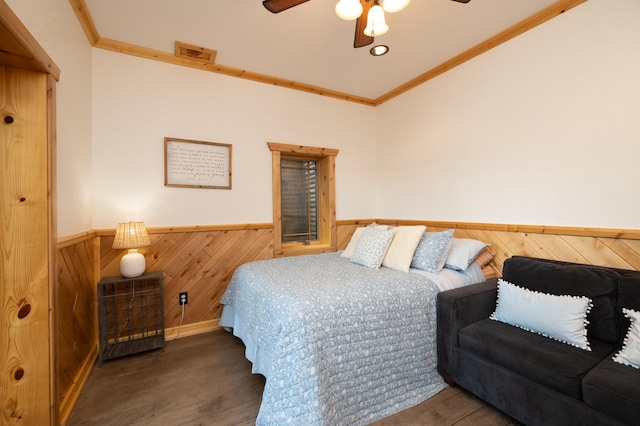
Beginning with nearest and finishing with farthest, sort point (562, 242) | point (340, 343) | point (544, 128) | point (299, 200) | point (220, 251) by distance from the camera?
point (340, 343)
point (562, 242)
point (544, 128)
point (220, 251)
point (299, 200)

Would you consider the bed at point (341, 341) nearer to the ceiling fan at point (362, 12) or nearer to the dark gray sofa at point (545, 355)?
the dark gray sofa at point (545, 355)

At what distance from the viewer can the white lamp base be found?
229 cm

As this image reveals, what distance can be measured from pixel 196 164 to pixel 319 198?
1.65 m

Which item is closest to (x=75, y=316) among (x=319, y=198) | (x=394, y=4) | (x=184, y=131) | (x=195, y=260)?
(x=195, y=260)

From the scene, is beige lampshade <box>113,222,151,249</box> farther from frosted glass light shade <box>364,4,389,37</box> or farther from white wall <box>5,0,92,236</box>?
frosted glass light shade <box>364,4,389,37</box>

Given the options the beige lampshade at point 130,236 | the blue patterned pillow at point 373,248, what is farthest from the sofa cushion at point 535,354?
the beige lampshade at point 130,236

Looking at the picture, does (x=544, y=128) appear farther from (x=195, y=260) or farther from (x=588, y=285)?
(x=195, y=260)

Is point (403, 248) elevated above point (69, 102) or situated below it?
below

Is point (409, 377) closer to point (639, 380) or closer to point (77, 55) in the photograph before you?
point (639, 380)

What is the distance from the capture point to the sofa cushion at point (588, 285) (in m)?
1.58

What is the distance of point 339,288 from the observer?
181 centimetres

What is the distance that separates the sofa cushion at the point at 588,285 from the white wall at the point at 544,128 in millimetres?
437

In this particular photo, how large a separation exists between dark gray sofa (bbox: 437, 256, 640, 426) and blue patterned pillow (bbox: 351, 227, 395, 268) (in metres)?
0.65

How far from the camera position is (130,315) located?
249 cm
